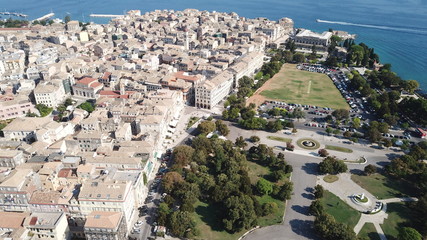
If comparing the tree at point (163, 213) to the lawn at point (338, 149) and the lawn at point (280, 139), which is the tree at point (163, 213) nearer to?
the lawn at point (280, 139)

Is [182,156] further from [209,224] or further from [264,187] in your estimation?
[264,187]

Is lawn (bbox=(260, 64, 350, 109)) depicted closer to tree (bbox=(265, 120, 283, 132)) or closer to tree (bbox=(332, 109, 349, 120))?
tree (bbox=(332, 109, 349, 120))

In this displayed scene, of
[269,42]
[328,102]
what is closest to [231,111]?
[328,102]

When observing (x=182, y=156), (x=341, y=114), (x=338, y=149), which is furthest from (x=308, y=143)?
(x=182, y=156)

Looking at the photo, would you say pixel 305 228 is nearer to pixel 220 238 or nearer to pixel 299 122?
pixel 220 238

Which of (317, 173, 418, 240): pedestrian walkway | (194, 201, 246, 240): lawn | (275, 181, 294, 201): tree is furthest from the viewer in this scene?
(275, 181, 294, 201): tree

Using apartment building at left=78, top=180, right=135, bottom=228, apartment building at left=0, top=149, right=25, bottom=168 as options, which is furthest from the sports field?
apartment building at left=0, top=149, right=25, bottom=168

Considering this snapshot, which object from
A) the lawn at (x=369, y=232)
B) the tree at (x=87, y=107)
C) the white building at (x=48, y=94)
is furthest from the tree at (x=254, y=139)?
the white building at (x=48, y=94)
